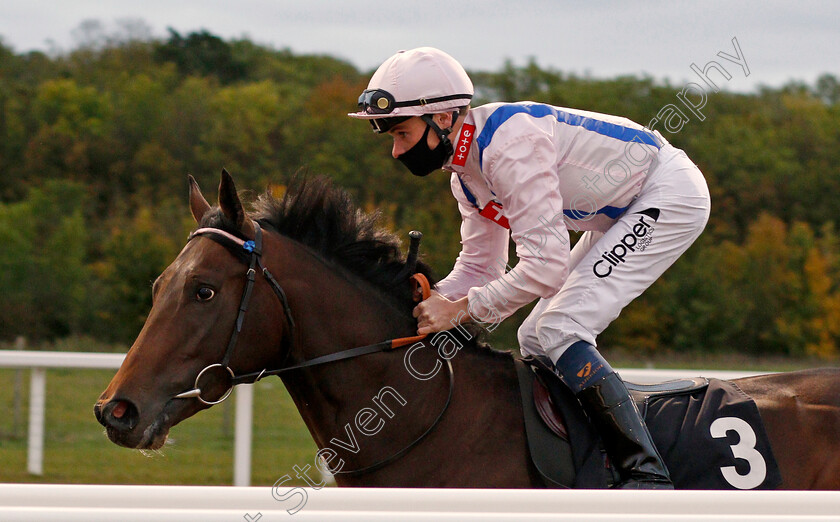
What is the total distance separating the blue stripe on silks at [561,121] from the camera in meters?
2.58

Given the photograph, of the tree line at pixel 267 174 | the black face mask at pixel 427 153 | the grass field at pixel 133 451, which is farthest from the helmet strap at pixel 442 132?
the tree line at pixel 267 174

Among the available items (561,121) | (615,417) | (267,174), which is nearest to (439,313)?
(615,417)

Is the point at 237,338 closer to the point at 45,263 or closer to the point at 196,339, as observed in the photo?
the point at 196,339

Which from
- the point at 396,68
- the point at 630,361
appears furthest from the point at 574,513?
the point at 630,361

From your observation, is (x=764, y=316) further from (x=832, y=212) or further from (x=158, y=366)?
(x=158, y=366)

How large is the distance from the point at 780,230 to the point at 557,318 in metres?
36.1

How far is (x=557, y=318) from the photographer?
8.32ft

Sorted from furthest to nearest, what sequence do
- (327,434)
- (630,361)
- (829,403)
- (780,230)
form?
(780,230), (630,361), (829,403), (327,434)

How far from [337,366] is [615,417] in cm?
79

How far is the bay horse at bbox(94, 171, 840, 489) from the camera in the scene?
232cm

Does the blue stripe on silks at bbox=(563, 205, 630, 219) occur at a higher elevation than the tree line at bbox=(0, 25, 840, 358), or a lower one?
higher

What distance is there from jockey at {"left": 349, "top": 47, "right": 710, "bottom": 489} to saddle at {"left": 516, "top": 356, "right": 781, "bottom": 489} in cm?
6

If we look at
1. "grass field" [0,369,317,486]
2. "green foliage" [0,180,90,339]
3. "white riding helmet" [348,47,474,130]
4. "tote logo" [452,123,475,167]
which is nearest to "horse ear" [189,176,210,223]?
"white riding helmet" [348,47,474,130]

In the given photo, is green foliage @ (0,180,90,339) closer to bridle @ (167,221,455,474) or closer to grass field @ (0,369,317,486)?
grass field @ (0,369,317,486)
